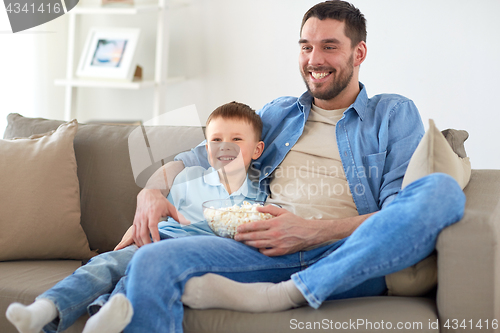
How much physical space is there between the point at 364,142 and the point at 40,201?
3.57 feet

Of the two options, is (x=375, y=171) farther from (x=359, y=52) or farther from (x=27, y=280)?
(x=27, y=280)

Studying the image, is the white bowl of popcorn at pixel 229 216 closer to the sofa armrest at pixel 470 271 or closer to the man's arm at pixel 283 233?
the man's arm at pixel 283 233

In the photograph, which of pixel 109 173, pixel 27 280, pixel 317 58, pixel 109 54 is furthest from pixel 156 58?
pixel 27 280

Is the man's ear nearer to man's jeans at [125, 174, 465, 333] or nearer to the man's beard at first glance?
the man's beard

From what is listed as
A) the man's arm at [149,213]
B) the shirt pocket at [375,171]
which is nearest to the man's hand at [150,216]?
the man's arm at [149,213]

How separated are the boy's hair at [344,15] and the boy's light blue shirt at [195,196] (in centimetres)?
63

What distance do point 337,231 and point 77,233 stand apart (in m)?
0.89

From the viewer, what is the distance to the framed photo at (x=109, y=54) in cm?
290

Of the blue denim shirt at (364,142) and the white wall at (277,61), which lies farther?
the white wall at (277,61)

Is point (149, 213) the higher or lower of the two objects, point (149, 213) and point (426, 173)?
the lower

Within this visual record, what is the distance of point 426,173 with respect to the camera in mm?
1275

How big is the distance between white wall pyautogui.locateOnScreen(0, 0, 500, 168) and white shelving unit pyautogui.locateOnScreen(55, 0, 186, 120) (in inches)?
6.8

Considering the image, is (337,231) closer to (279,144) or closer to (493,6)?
(279,144)

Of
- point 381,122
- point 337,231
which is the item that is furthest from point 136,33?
point 337,231
